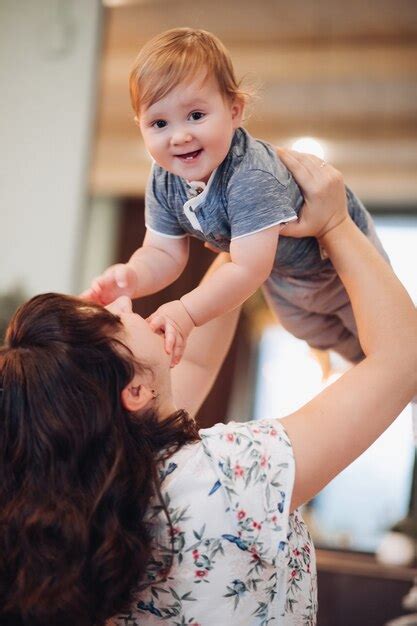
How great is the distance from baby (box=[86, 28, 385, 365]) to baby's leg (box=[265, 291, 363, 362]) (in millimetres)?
153

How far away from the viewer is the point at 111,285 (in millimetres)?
1066

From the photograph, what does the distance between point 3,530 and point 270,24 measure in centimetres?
315

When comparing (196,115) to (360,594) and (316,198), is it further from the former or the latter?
(360,594)

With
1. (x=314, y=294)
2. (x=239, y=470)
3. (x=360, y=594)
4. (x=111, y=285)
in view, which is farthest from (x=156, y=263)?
(x=360, y=594)

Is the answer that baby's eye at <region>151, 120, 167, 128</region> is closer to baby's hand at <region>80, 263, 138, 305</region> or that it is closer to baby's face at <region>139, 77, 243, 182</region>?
baby's face at <region>139, 77, 243, 182</region>

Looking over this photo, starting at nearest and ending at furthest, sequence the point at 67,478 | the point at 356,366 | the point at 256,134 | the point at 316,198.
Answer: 1. the point at 67,478
2. the point at 356,366
3. the point at 316,198
4. the point at 256,134

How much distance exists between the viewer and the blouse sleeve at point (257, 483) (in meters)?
0.89

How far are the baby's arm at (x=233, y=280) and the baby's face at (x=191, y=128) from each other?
0.10 metres

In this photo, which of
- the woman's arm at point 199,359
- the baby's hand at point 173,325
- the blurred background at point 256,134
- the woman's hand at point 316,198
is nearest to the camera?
the baby's hand at point 173,325

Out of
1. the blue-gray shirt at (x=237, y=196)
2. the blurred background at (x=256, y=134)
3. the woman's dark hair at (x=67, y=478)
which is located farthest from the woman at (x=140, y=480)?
the blurred background at (x=256, y=134)

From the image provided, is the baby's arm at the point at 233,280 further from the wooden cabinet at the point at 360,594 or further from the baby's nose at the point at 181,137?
the wooden cabinet at the point at 360,594

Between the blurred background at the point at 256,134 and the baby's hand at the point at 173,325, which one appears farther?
the blurred background at the point at 256,134

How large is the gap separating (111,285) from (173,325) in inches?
4.4

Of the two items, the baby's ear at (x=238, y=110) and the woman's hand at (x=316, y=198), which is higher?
the baby's ear at (x=238, y=110)
